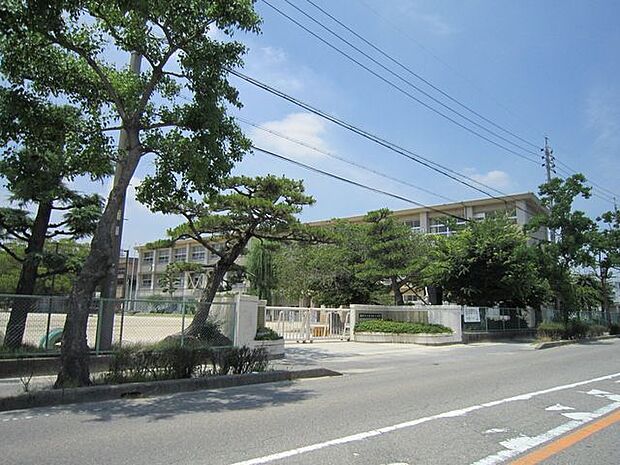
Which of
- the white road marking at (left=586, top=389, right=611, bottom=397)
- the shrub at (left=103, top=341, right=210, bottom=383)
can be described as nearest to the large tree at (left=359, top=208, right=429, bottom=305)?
the white road marking at (left=586, top=389, right=611, bottom=397)

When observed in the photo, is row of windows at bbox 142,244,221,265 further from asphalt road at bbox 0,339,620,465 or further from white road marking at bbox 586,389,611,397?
white road marking at bbox 586,389,611,397

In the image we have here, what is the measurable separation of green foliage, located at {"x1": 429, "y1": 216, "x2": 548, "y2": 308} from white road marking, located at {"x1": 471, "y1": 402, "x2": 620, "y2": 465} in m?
20.6

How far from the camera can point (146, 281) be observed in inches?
3324

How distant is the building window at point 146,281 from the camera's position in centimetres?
8344

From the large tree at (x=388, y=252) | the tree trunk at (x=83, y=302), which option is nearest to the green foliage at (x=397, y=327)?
the large tree at (x=388, y=252)

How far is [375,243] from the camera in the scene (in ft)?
87.7

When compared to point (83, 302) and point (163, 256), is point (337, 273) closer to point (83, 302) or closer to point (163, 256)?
point (83, 302)

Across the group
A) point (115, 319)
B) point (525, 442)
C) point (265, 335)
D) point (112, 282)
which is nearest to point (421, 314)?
point (265, 335)

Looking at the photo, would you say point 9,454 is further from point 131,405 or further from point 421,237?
point 421,237

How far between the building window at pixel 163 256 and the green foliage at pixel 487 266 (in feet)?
192

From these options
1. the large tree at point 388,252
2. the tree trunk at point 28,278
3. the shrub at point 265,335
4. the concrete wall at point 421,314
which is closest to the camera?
the tree trunk at point 28,278

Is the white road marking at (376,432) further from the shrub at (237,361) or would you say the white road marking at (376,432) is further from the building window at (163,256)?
the building window at (163,256)

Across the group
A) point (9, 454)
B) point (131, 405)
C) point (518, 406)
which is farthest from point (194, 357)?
point (518, 406)

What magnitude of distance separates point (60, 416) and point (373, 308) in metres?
20.0
